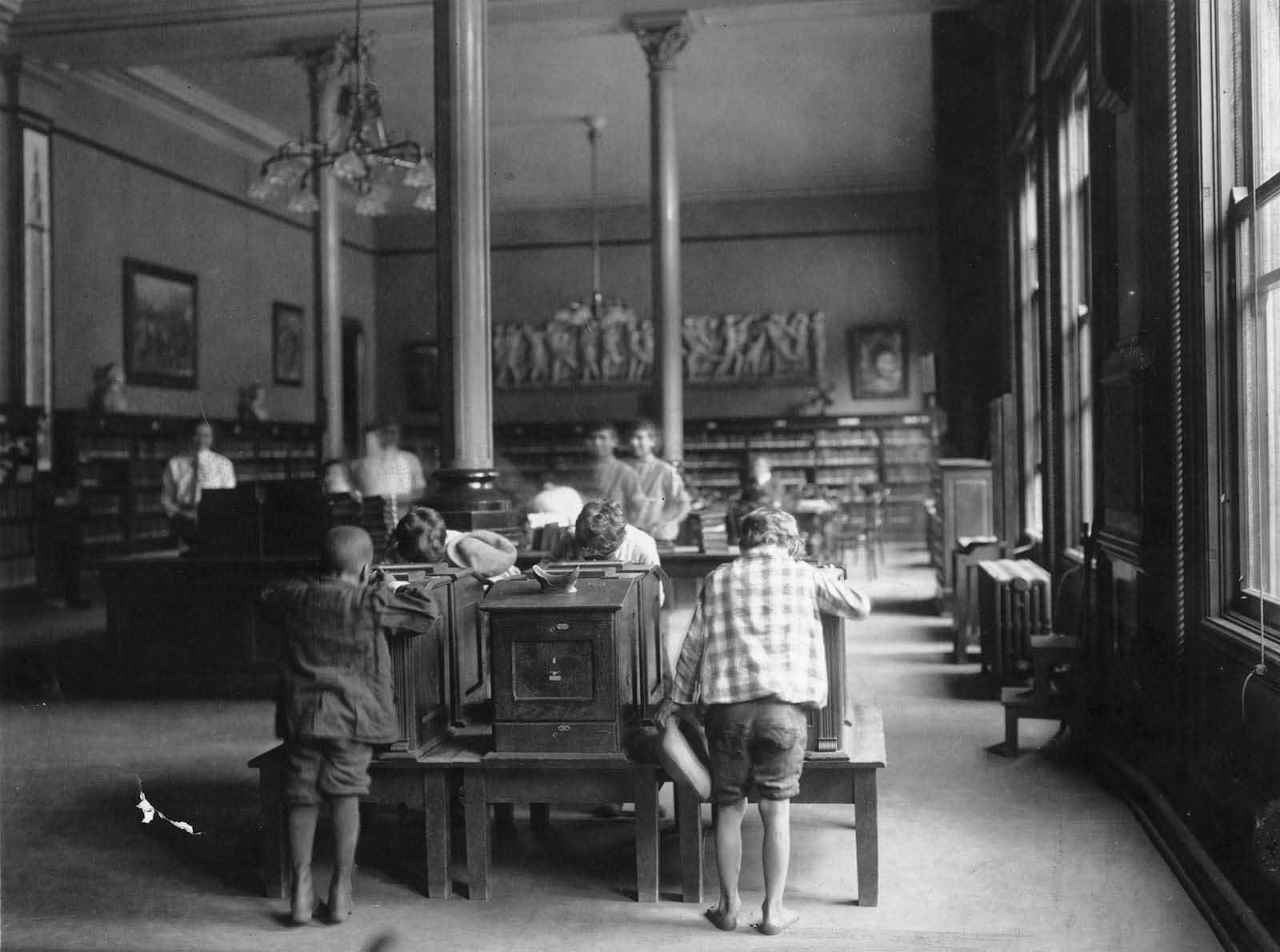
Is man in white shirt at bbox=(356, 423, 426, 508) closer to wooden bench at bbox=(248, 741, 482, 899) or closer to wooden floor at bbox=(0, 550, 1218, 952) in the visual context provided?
wooden floor at bbox=(0, 550, 1218, 952)

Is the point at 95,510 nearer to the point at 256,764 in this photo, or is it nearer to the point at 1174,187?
the point at 256,764

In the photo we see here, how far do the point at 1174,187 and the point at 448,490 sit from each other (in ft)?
11.2

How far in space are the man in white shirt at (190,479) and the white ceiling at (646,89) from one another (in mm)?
3939

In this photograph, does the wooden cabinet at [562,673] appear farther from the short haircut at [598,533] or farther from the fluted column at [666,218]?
the fluted column at [666,218]

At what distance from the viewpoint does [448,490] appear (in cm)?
573

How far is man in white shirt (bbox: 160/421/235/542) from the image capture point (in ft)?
31.7

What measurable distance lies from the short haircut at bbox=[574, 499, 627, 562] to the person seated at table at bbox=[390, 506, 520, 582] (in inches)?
13.1

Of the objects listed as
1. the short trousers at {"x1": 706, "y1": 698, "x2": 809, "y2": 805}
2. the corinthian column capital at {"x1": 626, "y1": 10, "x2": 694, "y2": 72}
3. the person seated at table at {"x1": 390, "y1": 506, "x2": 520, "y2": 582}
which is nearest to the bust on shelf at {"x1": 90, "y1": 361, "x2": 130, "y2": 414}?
the corinthian column capital at {"x1": 626, "y1": 10, "x2": 694, "y2": 72}

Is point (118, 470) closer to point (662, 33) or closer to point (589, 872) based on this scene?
point (662, 33)

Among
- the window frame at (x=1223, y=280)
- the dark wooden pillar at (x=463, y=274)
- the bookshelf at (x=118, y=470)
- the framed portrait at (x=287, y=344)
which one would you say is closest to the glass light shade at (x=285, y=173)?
the dark wooden pillar at (x=463, y=274)

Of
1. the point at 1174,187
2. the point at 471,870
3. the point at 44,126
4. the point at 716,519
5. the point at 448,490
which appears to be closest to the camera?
the point at 471,870

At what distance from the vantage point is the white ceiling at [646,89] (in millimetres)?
10812

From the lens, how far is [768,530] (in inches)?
141

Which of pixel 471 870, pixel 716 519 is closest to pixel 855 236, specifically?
pixel 716 519
